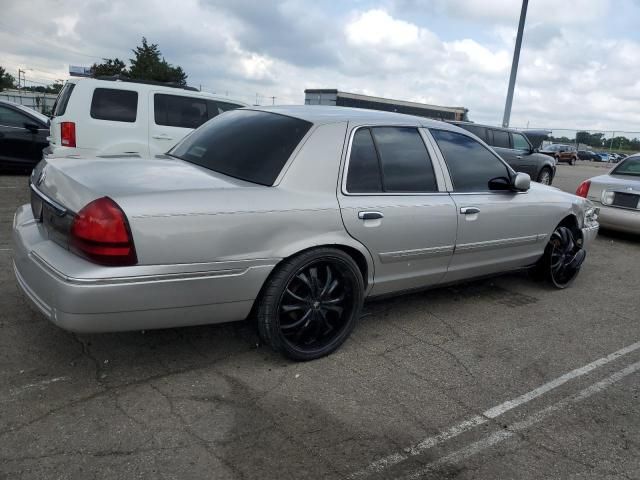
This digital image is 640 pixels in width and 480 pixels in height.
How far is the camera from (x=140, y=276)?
8.38 ft

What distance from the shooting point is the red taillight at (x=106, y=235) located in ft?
8.20

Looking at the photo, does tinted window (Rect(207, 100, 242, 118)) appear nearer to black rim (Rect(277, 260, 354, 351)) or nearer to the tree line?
black rim (Rect(277, 260, 354, 351))

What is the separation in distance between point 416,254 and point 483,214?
0.78 meters

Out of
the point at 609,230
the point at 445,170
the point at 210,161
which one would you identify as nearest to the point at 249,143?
the point at 210,161

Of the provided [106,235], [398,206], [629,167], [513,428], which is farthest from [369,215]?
[629,167]

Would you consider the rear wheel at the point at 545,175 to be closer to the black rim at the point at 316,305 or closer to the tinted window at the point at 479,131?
the tinted window at the point at 479,131

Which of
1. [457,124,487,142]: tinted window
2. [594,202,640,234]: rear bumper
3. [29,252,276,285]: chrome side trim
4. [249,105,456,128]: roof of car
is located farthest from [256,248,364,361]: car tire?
[457,124,487,142]: tinted window

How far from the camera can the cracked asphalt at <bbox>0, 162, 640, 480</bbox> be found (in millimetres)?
2328

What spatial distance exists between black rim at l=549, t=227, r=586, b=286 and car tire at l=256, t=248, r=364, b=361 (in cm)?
260

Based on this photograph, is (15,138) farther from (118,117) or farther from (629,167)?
(629,167)

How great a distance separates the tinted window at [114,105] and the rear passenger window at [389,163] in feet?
17.7

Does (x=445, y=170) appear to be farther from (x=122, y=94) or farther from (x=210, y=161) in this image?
(x=122, y=94)

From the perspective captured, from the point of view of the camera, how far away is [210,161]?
3.47 m

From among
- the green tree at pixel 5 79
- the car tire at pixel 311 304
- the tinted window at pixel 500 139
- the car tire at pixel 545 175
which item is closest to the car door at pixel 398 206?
the car tire at pixel 311 304
